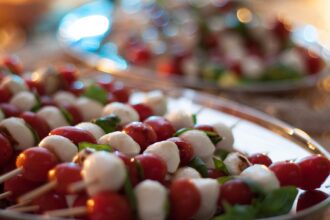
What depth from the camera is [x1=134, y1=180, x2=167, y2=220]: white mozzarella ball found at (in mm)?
744

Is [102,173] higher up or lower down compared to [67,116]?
lower down

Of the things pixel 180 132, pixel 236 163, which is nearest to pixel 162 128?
pixel 180 132

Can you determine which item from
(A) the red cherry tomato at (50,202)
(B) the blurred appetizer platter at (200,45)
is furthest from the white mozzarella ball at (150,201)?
(B) the blurred appetizer platter at (200,45)

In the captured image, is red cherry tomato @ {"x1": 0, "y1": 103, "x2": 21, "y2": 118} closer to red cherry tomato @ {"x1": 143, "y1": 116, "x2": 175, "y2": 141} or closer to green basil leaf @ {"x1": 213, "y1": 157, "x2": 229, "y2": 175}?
red cherry tomato @ {"x1": 143, "y1": 116, "x2": 175, "y2": 141}

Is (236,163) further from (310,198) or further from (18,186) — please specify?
(18,186)

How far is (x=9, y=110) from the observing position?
1049mm

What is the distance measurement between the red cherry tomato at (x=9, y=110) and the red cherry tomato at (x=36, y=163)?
0.24 meters

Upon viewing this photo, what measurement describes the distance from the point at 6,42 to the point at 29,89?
100 cm

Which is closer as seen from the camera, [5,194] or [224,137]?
[5,194]

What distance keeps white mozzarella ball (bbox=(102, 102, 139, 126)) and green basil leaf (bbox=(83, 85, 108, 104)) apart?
85mm

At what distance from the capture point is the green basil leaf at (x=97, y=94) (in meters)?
1.17

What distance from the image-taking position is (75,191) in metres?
0.75

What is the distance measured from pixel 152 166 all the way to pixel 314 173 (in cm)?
26

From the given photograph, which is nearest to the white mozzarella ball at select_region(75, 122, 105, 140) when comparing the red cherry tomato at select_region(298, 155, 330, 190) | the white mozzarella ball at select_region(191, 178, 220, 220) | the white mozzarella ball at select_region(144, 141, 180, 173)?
the white mozzarella ball at select_region(144, 141, 180, 173)
